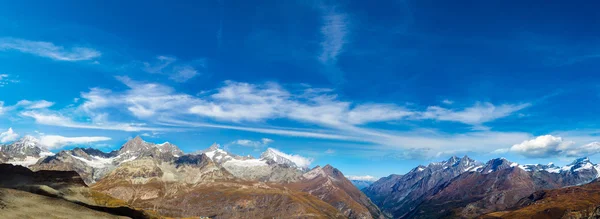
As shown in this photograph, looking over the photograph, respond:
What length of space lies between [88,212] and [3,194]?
3049cm

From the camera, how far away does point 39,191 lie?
606 feet

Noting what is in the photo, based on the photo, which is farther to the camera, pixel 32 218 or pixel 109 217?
pixel 109 217

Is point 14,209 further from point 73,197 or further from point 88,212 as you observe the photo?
point 73,197

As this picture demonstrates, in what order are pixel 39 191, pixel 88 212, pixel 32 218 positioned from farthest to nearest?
pixel 39 191 < pixel 88 212 < pixel 32 218

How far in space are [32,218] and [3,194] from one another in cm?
2754

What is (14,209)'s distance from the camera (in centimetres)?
13025

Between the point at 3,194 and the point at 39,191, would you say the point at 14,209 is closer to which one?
the point at 3,194

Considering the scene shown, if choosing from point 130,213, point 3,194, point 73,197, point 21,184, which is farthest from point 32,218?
point 21,184

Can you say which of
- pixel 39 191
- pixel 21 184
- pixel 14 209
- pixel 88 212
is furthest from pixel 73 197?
pixel 14 209

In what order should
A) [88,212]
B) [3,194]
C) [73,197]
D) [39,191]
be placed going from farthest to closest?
[73,197] → [39,191] → [88,212] → [3,194]

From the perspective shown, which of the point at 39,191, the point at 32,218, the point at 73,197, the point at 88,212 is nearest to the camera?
the point at 32,218

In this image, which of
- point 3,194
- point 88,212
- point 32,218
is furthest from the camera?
point 88,212

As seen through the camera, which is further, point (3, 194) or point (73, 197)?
point (73, 197)

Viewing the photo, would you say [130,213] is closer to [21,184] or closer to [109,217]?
[109,217]
